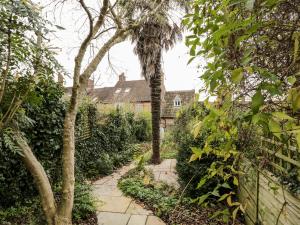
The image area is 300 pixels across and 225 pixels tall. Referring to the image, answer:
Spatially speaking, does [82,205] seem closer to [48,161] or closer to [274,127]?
[48,161]

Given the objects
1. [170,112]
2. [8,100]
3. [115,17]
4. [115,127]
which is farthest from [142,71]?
[170,112]

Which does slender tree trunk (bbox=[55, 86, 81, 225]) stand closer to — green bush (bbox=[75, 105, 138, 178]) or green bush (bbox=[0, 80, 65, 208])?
green bush (bbox=[0, 80, 65, 208])

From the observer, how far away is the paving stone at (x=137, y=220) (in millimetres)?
4074

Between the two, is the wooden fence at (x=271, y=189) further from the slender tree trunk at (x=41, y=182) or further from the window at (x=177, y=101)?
the window at (x=177, y=101)

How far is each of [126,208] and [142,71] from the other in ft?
19.9

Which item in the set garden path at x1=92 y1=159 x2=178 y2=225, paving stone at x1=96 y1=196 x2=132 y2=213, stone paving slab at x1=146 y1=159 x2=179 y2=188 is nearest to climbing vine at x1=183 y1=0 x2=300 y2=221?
garden path at x1=92 y1=159 x2=178 y2=225

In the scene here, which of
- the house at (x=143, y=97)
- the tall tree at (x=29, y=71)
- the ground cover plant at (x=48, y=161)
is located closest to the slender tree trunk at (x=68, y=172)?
the tall tree at (x=29, y=71)

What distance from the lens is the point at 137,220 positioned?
13.7 ft

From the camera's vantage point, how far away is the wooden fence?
204cm

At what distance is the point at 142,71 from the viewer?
950cm

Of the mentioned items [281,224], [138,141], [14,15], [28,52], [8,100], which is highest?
[14,15]

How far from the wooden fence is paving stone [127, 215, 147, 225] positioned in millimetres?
1827

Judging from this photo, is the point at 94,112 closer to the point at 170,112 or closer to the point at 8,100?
the point at 8,100

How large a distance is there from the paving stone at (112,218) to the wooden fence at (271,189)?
2.20 metres
